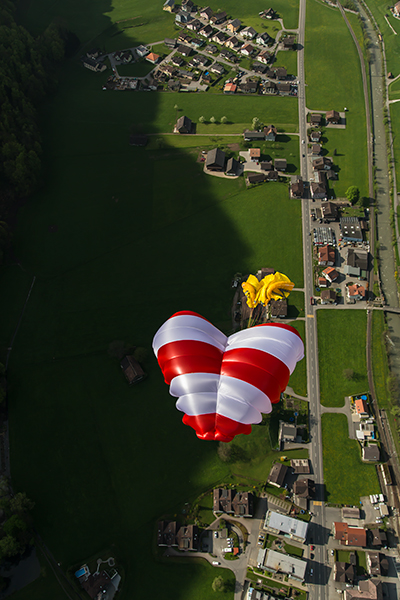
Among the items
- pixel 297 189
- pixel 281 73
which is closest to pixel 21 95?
pixel 281 73

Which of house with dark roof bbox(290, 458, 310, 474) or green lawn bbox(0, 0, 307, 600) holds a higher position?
green lawn bbox(0, 0, 307, 600)

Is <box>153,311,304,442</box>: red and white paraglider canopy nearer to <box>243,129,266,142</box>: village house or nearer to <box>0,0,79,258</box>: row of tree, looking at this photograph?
<box>0,0,79,258</box>: row of tree

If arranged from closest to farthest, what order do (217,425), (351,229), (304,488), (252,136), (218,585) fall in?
1. (217,425)
2. (218,585)
3. (304,488)
4. (351,229)
5. (252,136)

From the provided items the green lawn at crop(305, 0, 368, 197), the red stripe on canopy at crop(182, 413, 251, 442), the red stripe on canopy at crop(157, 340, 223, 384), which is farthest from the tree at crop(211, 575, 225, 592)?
the green lawn at crop(305, 0, 368, 197)

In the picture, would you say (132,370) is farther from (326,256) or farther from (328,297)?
(326,256)

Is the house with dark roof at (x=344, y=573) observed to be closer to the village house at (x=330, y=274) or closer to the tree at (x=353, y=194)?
the village house at (x=330, y=274)

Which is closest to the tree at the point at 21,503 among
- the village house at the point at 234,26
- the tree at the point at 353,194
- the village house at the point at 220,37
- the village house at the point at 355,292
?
the village house at the point at 355,292

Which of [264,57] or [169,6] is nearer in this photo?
[264,57]
